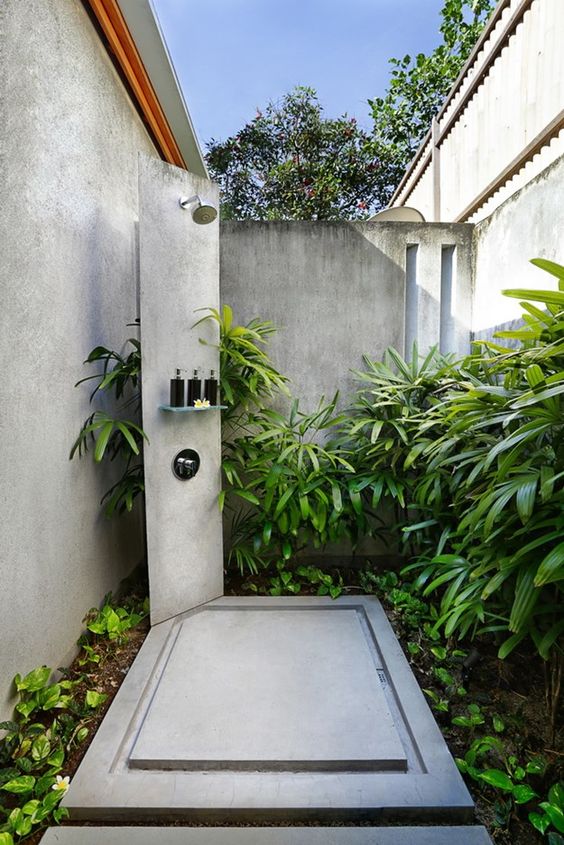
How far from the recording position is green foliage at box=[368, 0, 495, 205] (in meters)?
8.09

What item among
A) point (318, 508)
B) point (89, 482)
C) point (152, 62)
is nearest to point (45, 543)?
point (89, 482)

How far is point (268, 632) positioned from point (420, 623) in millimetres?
796

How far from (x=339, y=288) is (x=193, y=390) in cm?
136

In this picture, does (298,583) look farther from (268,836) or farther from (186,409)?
(268,836)

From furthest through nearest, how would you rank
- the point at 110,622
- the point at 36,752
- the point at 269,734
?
the point at 110,622 < the point at 269,734 < the point at 36,752

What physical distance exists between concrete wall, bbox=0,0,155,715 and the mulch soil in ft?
0.86

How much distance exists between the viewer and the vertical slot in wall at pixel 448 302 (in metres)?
3.35

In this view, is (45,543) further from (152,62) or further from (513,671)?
(152,62)

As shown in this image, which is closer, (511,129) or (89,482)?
(89,482)

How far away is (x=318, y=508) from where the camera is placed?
112 inches

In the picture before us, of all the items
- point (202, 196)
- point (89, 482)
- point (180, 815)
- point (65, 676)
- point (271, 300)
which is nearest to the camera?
point (180, 815)

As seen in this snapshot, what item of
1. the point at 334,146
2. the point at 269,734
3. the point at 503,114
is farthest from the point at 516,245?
the point at 334,146

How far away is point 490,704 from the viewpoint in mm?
1971

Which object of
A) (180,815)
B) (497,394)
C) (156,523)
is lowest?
(180,815)
